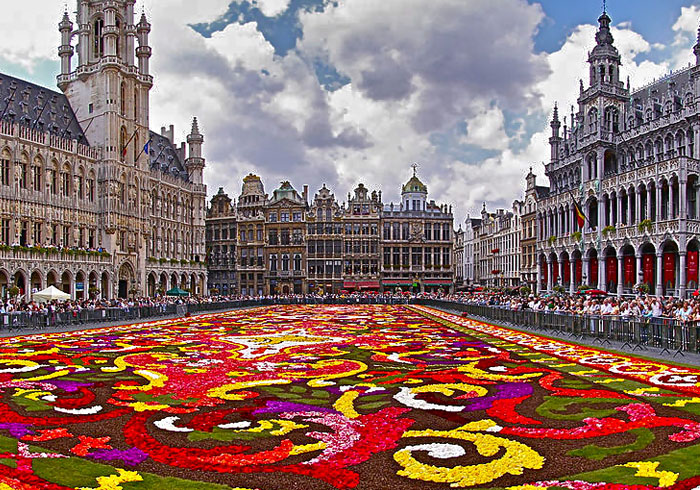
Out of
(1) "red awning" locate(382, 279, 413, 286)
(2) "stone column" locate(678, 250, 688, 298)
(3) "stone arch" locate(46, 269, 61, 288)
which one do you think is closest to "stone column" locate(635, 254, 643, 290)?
(2) "stone column" locate(678, 250, 688, 298)

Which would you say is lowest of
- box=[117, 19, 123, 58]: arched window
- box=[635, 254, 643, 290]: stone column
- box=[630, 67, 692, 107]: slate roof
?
box=[635, 254, 643, 290]: stone column

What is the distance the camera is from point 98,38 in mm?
61312

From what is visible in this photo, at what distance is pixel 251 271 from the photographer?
79312mm

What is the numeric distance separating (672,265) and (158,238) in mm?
51755

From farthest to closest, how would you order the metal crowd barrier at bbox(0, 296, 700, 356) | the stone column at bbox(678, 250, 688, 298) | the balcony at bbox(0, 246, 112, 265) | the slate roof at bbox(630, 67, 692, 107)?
the balcony at bbox(0, 246, 112, 265) < the slate roof at bbox(630, 67, 692, 107) < the stone column at bbox(678, 250, 688, 298) < the metal crowd barrier at bbox(0, 296, 700, 356)

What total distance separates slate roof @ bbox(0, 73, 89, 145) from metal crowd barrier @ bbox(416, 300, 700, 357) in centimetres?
4658

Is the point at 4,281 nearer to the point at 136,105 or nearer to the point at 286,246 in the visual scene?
the point at 136,105

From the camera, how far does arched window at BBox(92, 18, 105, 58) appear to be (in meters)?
61.1

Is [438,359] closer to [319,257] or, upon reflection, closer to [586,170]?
[586,170]

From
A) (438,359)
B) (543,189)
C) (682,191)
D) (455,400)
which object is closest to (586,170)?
(682,191)

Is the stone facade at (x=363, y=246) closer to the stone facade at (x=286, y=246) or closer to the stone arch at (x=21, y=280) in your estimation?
the stone facade at (x=286, y=246)

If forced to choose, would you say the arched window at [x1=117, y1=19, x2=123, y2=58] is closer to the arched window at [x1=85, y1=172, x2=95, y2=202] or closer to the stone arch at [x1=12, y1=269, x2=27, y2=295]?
the arched window at [x1=85, y1=172, x2=95, y2=202]

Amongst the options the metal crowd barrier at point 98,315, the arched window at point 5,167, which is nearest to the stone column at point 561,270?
the metal crowd barrier at point 98,315

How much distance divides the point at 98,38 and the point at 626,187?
52.5 metres
